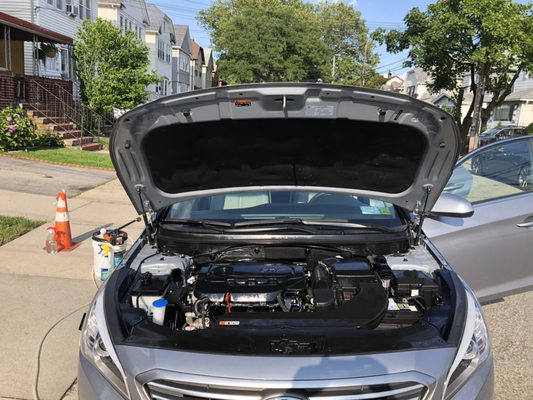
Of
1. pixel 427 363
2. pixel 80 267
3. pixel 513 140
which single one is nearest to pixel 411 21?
pixel 513 140

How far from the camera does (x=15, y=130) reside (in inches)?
530

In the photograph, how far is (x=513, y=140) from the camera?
Answer: 446 centimetres

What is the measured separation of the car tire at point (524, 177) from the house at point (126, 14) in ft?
84.4

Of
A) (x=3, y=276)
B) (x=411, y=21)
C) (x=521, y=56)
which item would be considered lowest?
(x=3, y=276)

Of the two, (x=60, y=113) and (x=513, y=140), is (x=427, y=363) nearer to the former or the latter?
(x=513, y=140)

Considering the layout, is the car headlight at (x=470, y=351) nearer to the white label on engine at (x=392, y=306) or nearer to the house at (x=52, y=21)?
the white label on engine at (x=392, y=306)

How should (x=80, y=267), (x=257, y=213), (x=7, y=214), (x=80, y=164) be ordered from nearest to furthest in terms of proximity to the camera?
(x=257, y=213), (x=80, y=267), (x=7, y=214), (x=80, y=164)

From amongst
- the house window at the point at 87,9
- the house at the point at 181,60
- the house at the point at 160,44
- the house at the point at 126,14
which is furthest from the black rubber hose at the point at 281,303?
the house at the point at 181,60

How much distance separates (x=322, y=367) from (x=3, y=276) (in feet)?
13.9

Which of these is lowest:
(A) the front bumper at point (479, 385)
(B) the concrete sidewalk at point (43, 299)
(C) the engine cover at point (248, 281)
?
(B) the concrete sidewalk at point (43, 299)

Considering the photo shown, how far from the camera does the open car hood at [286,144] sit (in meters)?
2.64

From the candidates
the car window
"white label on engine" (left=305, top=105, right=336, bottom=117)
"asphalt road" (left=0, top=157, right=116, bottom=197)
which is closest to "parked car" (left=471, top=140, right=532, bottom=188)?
the car window

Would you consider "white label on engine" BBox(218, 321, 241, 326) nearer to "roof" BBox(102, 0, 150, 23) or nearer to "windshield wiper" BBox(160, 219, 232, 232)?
"windshield wiper" BBox(160, 219, 232, 232)

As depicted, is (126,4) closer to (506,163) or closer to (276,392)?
(506,163)
